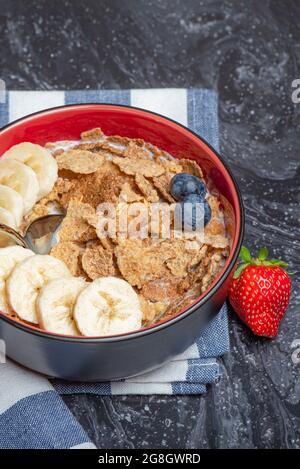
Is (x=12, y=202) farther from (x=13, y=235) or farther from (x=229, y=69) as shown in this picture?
(x=229, y=69)

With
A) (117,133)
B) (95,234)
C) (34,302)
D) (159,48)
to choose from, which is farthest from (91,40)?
(34,302)

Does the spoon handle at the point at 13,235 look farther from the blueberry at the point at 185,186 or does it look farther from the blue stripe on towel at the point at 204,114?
the blue stripe on towel at the point at 204,114

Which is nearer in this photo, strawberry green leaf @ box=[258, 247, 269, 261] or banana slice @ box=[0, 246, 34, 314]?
banana slice @ box=[0, 246, 34, 314]

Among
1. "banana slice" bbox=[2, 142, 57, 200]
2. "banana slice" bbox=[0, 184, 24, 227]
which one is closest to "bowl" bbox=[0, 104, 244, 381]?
"banana slice" bbox=[2, 142, 57, 200]

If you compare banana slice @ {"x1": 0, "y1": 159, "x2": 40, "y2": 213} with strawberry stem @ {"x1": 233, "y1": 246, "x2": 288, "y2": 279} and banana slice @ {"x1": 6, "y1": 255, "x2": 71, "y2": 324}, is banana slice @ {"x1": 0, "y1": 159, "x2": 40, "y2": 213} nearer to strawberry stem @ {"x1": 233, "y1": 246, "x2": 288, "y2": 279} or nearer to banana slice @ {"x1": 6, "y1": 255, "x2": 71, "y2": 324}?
banana slice @ {"x1": 6, "y1": 255, "x2": 71, "y2": 324}

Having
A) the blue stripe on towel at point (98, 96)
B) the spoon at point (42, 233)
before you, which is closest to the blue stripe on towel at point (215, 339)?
the spoon at point (42, 233)

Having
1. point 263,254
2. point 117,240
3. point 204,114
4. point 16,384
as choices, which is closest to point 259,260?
point 263,254
